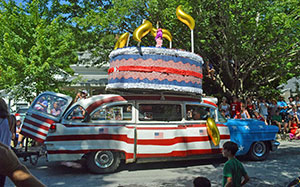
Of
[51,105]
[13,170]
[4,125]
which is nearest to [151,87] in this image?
[51,105]

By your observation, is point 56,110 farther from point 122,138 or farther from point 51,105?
point 122,138

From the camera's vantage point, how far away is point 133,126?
269 inches

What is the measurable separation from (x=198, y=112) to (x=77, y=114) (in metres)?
3.27

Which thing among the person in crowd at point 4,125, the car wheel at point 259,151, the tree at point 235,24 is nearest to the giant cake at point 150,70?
the car wheel at point 259,151

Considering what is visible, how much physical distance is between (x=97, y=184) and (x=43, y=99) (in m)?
3.20

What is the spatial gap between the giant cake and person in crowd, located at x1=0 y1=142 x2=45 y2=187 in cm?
514

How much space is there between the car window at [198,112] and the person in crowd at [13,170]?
6033mm

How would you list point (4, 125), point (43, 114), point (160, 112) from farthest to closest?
point (43, 114)
point (160, 112)
point (4, 125)

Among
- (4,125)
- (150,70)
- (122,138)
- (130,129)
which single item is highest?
(150,70)

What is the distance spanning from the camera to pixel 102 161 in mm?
6684

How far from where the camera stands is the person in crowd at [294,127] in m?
12.6

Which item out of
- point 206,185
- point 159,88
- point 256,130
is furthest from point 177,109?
point 206,185

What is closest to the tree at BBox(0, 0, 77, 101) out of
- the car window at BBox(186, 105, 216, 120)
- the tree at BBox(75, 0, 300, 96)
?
the tree at BBox(75, 0, 300, 96)

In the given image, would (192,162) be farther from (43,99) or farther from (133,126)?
(43,99)
